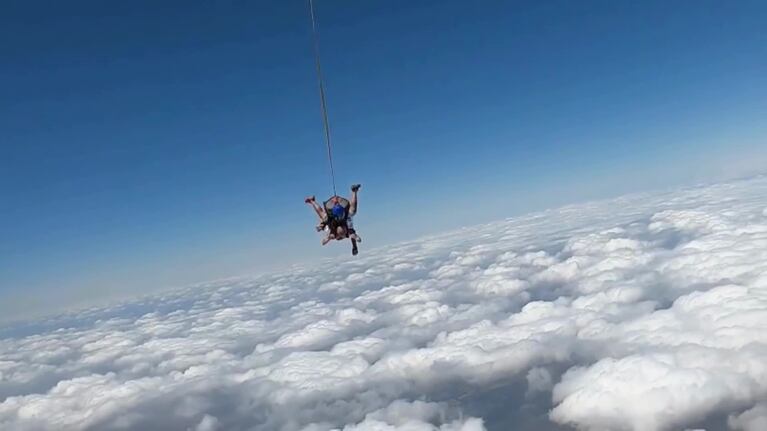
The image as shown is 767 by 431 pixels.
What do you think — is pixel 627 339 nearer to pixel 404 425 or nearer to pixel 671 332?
pixel 671 332

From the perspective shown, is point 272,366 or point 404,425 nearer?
point 404,425

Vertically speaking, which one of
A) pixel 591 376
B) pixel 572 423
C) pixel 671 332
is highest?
pixel 671 332

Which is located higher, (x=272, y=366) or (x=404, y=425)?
(x=272, y=366)

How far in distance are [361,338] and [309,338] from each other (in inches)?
943

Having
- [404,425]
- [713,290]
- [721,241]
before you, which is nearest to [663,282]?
[721,241]

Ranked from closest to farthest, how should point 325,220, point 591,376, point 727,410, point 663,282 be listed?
point 325,220 → point 727,410 → point 591,376 → point 663,282

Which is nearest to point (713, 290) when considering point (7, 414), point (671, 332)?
point (671, 332)

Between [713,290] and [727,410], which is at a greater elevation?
[713,290]

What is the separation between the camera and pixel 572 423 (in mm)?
128250

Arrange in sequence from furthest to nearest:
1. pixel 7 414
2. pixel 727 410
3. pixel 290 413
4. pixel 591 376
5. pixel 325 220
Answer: pixel 7 414 → pixel 290 413 → pixel 591 376 → pixel 727 410 → pixel 325 220

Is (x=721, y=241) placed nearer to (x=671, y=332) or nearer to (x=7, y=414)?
(x=671, y=332)

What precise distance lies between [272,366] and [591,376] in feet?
382

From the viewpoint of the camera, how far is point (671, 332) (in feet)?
439

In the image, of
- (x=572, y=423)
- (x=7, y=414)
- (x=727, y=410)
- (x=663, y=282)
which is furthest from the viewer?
(x=663, y=282)
